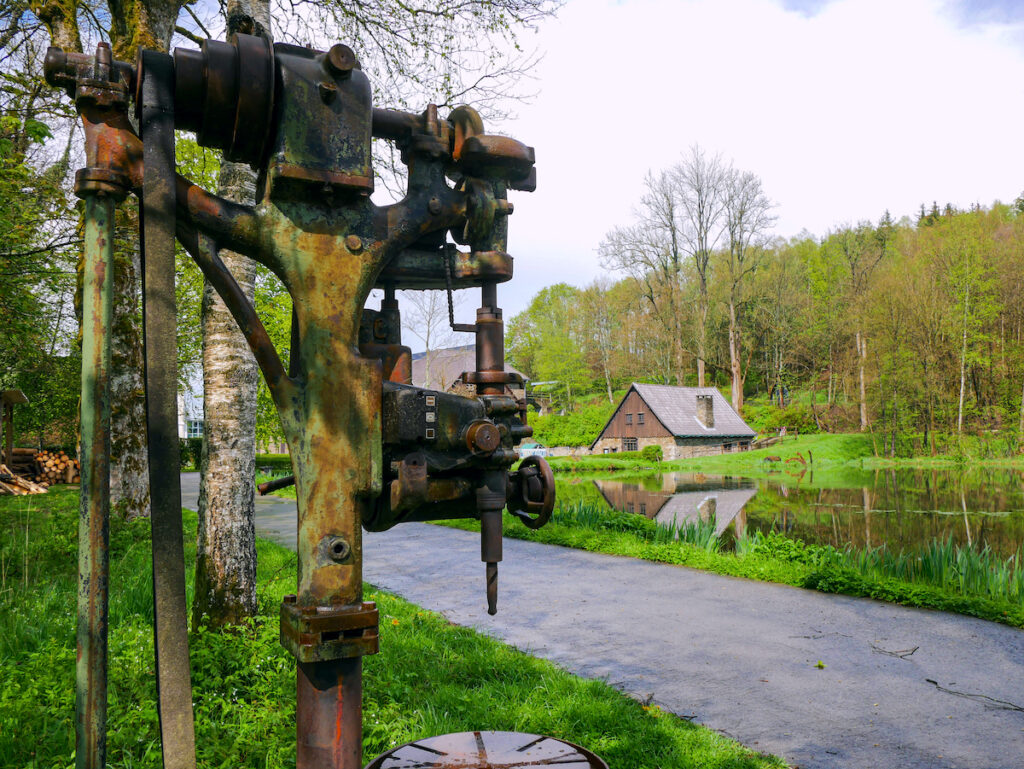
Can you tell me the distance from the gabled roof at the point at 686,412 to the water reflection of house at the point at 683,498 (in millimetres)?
10423

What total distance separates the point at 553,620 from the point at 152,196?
5.14m

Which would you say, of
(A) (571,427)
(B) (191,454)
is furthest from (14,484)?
(A) (571,427)

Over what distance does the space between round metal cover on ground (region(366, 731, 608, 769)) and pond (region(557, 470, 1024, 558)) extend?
7.65m

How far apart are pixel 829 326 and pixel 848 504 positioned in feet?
107

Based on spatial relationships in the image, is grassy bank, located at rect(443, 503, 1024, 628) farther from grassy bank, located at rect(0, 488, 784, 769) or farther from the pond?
grassy bank, located at rect(0, 488, 784, 769)

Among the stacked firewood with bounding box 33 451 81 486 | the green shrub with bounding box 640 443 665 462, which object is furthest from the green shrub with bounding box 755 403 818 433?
the stacked firewood with bounding box 33 451 81 486

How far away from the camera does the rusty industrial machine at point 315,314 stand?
4.36 ft

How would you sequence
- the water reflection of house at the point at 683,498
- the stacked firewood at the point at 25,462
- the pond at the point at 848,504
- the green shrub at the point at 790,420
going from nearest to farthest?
the pond at the point at 848,504, the water reflection of house at the point at 683,498, the stacked firewood at the point at 25,462, the green shrub at the point at 790,420

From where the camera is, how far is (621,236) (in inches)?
1591

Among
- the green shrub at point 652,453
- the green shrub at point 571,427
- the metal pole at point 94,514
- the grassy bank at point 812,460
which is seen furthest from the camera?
the green shrub at point 571,427

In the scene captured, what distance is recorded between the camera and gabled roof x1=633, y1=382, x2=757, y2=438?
36375mm

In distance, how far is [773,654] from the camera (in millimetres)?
4992

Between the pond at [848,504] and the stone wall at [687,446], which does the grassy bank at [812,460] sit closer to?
the stone wall at [687,446]

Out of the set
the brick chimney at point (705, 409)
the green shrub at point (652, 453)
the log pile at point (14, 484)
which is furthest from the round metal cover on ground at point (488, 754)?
the brick chimney at point (705, 409)
